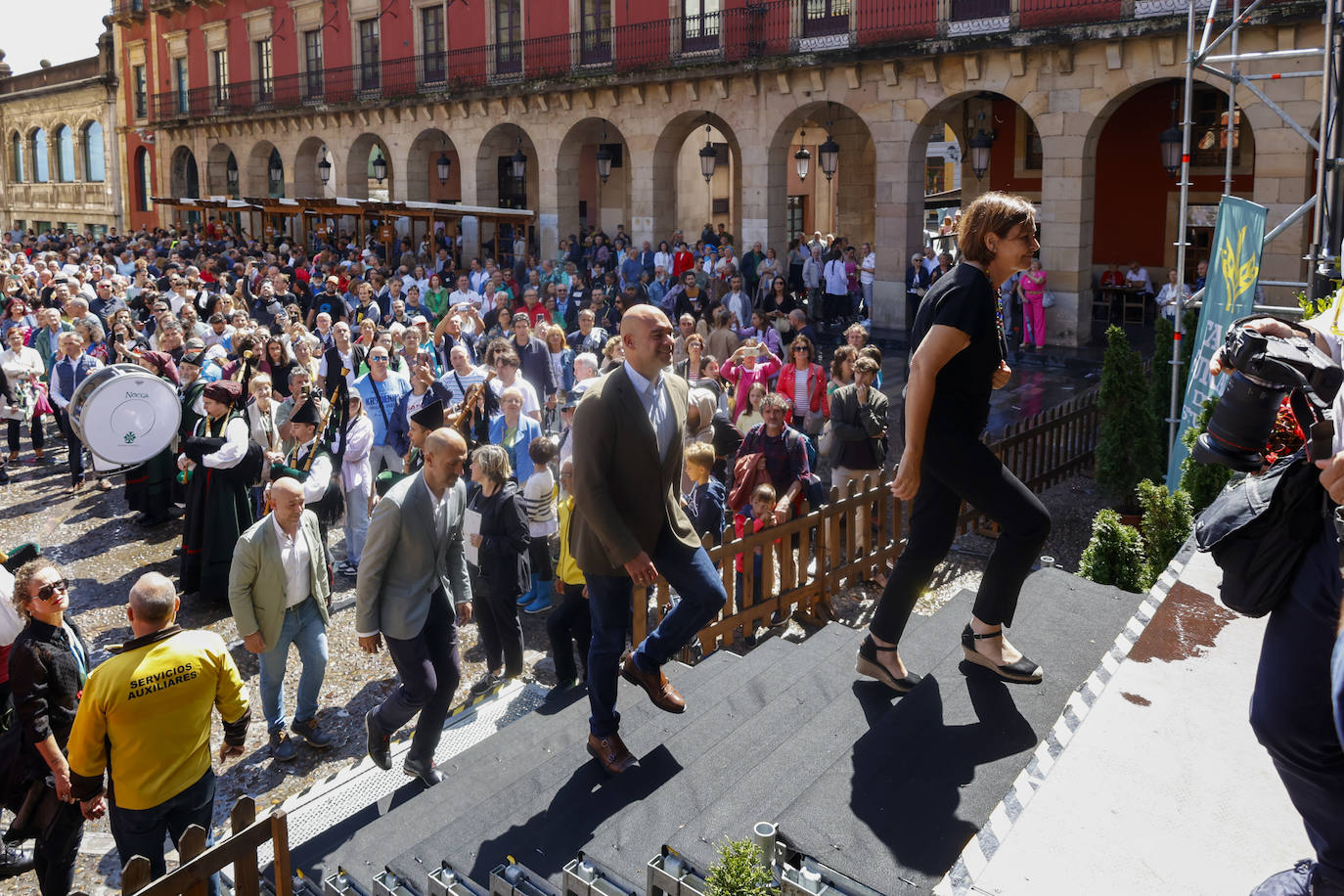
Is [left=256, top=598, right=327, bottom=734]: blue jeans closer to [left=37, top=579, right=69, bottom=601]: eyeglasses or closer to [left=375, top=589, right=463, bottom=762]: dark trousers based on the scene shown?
[left=375, top=589, right=463, bottom=762]: dark trousers

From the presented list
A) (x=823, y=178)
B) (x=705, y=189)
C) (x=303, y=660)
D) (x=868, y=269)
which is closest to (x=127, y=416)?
(x=303, y=660)

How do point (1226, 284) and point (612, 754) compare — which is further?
point (1226, 284)

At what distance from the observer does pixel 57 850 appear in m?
4.68

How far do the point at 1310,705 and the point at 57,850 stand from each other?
4.67m

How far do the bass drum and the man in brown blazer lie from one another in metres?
6.31

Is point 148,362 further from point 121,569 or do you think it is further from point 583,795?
point 583,795

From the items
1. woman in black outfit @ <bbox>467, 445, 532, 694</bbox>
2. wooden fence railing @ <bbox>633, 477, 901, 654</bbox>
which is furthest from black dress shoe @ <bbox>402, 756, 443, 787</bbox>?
wooden fence railing @ <bbox>633, 477, 901, 654</bbox>

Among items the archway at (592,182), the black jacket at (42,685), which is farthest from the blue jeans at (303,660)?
the archway at (592,182)

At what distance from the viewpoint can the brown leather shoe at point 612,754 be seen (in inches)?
152

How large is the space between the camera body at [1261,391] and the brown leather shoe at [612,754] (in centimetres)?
212

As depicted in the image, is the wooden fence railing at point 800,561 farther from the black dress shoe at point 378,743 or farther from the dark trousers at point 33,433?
the dark trousers at point 33,433

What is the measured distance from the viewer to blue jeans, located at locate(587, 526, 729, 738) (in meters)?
3.90

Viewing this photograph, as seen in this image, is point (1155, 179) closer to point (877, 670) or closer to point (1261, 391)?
point (877, 670)

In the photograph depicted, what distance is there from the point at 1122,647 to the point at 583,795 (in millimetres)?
1932
